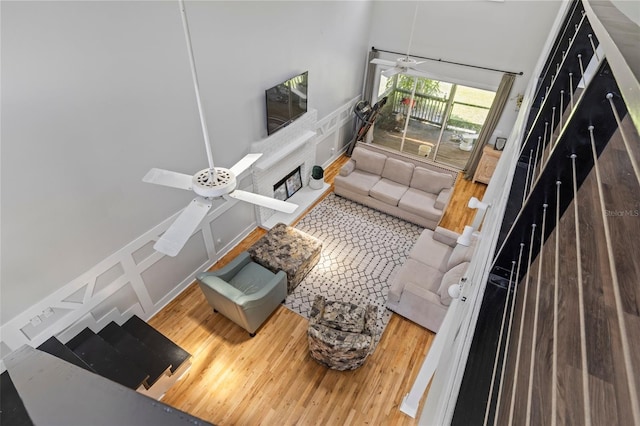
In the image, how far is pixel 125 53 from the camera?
9.66ft

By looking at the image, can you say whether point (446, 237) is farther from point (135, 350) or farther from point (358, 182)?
point (135, 350)

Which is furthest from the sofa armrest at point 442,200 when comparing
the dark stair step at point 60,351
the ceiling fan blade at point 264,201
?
the dark stair step at point 60,351

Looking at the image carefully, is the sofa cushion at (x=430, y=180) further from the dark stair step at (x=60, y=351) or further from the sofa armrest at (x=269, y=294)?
the dark stair step at (x=60, y=351)

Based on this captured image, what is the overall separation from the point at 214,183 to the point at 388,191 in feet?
14.9

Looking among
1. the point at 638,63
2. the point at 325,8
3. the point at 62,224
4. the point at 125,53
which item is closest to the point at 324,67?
the point at 325,8

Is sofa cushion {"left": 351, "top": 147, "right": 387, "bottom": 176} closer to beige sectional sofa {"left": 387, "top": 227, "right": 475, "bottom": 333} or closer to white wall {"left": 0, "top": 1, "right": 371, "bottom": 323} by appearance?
beige sectional sofa {"left": 387, "top": 227, "right": 475, "bottom": 333}

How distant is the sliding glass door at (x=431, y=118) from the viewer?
7.11 m

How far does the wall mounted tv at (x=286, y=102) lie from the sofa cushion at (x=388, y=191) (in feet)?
6.66

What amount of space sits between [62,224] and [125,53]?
1.66 metres

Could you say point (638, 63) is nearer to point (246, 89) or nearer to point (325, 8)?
point (246, 89)

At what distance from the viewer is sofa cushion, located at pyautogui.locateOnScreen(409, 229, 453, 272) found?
4867mm

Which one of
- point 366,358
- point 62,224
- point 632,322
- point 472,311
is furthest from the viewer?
point 366,358

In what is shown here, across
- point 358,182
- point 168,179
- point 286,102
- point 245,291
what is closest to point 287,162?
point 286,102

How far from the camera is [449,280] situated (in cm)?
413
